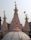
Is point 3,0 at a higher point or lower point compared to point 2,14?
higher

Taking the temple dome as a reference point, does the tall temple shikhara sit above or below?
above

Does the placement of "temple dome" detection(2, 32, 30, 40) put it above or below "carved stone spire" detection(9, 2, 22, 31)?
below

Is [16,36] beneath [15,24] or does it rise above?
beneath

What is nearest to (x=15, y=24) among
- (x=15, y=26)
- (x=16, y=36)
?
(x=15, y=26)

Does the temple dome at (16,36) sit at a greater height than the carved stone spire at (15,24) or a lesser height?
lesser

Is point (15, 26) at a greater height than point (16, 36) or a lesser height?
greater

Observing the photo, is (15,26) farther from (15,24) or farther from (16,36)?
(16,36)

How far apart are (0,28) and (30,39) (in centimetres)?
52

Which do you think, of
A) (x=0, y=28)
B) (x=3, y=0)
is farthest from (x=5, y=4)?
(x=0, y=28)

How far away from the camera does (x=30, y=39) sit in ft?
5.84

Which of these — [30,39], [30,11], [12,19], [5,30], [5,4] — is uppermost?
[5,4]

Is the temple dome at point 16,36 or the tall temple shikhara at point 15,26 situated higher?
the tall temple shikhara at point 15,26

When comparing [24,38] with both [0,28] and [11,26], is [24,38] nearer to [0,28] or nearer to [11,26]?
[11,26]

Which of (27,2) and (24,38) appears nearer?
(24,38)
